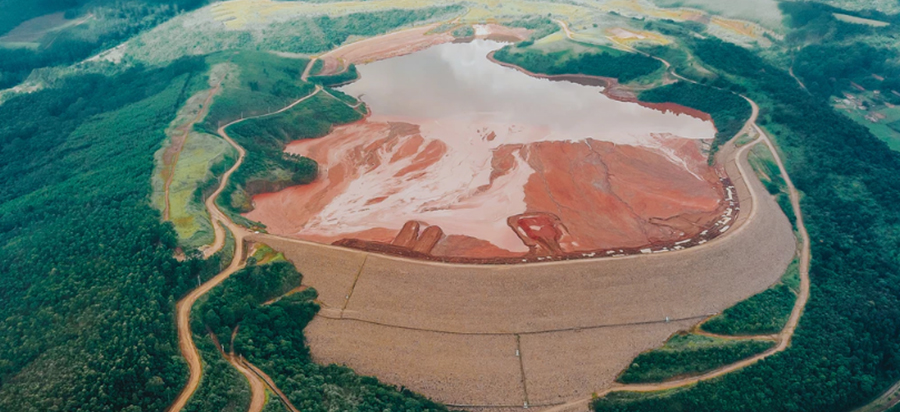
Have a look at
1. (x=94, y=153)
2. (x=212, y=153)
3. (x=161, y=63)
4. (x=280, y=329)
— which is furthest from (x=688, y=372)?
(x=161, y=63)

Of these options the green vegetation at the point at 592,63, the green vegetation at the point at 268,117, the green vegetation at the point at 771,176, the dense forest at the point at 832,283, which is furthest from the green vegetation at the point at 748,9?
the green vegetation at the point at 268,117

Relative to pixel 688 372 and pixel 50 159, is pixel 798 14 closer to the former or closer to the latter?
pixel 688 372

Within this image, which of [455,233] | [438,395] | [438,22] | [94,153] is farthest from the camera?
[438,22]

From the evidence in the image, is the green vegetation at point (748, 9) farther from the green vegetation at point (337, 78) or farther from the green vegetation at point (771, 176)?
the green vegetation at point (337, 78)

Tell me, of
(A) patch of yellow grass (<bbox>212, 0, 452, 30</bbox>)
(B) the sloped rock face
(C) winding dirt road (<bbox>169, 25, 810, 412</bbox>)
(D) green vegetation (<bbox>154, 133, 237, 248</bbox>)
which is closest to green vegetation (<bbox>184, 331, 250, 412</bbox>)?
(C) winding dirt road (<bbox>169, 25, 810, 412</bbox>)

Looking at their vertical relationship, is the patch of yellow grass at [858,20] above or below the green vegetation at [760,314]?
above

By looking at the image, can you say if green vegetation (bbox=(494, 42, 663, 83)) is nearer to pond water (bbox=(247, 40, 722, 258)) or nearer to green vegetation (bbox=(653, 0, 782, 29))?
pond water (bbox=(247, 40, 722, 258))
